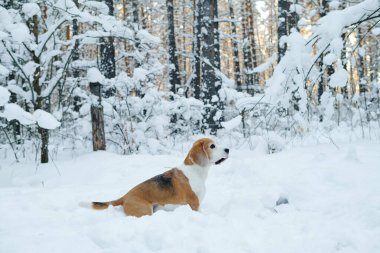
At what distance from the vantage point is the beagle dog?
4.41m

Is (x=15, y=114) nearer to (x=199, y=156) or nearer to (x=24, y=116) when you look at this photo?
(x=24, y=116)

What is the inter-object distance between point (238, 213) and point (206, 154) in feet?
3.53

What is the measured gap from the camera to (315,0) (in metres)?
17.0

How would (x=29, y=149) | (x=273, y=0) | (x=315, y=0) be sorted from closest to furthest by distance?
(x=29, y=149) → (x=315, y=0) → (x=273, y=0)

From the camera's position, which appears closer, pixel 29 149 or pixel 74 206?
pixel 74 206

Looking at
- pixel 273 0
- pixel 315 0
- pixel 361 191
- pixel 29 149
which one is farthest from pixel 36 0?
pixel 273 0

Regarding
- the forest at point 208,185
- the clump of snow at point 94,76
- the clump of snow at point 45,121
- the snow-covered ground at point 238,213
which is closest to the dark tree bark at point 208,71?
the forest at point 208,185

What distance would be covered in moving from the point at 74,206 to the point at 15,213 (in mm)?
737

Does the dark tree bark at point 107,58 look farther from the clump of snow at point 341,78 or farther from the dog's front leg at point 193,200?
the clump of snow at point 341,78

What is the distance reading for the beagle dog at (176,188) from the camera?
441 centimetres

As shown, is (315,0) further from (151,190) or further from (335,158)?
(151,190)

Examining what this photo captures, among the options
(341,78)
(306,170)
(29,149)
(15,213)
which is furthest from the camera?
(29,149)

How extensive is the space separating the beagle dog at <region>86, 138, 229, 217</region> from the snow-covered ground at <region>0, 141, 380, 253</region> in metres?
0.18

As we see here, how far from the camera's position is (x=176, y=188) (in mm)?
4812
